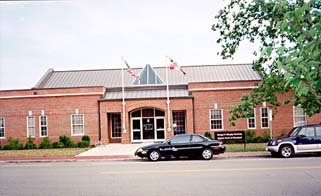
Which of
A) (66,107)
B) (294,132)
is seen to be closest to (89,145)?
(66,107)

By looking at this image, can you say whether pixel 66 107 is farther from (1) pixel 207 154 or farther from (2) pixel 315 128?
(2) pixel 315 128

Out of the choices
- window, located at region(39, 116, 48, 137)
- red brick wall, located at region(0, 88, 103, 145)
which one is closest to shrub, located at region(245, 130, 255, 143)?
red brick wall, located at region(0, 88, 103, 145)

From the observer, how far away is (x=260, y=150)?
829 inches

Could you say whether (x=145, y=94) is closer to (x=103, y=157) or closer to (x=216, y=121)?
(x=216, y=121)

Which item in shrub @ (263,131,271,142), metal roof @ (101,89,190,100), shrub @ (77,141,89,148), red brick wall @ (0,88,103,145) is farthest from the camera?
metal roof @ (101,89,190,100)

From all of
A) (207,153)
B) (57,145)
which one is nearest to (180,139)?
(207,153)

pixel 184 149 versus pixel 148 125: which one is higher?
pixel 148 125

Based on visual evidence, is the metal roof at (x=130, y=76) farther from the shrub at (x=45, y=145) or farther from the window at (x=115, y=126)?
the shrub at (x=45, y=145)

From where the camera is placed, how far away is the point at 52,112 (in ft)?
98.8

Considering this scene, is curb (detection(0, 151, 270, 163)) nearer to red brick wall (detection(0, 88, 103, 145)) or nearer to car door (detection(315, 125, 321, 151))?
car door (detection(315, 125, 321, 151))

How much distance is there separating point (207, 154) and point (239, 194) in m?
8.99

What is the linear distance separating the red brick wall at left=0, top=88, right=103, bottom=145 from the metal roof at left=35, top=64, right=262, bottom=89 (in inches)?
227

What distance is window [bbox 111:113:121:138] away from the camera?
30.9 m

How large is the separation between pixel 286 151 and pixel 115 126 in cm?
1712
